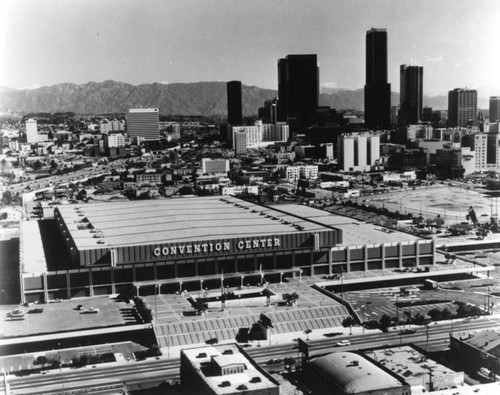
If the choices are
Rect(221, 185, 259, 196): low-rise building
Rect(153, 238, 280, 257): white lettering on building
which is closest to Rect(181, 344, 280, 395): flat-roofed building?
Rect(153, 238, 280, 257): white lettering on building

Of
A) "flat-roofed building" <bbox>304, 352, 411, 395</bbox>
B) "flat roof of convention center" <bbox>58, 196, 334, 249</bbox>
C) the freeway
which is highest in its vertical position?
"flat roof of convention center" <bbox>58, 196, 334, 249</bbox>

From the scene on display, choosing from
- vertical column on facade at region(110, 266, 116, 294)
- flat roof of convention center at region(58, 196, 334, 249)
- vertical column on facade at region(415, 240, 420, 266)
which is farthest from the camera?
vertical column on facade at region(415, 240, 420, 266)

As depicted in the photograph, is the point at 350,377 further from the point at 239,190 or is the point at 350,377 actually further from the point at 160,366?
the point at 239,190

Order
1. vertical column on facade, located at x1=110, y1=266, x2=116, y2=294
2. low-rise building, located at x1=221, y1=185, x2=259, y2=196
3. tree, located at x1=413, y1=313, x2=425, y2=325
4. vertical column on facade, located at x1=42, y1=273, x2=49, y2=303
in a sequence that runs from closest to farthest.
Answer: tree, located at x1=413, y1=313, x2=425, y2=325 → vertical column on facade, located at x1=42, y1=273, x2=49, y2=303 → vertical column on facade, located at x1=110, y1=266, x2=116, y2=294 → low-rise building, located at x1=221, y1=185, x2=259, y2=196

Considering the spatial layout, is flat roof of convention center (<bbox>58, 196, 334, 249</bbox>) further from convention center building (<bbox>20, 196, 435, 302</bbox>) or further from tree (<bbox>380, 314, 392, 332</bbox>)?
tree (<bbox>380, 314, 392, 332</bbox>)

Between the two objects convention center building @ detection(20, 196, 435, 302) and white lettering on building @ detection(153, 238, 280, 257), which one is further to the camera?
white lettering on building @ detection(153, 238, 280, 257)

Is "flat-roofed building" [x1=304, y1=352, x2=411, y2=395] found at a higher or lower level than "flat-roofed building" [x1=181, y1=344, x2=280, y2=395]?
lower
